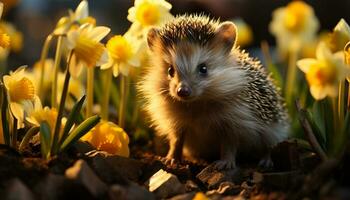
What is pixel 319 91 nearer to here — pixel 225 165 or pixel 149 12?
pixel 225 165

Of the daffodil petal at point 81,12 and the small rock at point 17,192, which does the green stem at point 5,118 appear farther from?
the small rock at point 17,192

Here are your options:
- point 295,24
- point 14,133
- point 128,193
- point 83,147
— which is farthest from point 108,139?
point 295,24

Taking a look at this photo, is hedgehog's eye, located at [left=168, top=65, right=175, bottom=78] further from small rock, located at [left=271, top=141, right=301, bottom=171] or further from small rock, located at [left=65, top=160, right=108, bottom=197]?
small rock, located at [left=65, top=160, right=108, bottom=197]

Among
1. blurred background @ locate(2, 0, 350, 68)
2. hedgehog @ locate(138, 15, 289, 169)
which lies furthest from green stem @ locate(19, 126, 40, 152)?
blurred background @ locate(2, 0, 350, 68)

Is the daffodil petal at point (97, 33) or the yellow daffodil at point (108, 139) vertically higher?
the daffodil petal at point (97, 33)

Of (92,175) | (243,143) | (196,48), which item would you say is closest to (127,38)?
(196,48)

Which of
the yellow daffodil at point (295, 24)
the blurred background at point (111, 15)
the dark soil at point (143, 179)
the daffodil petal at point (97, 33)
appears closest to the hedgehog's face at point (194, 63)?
Answer: the dark soil at point (143, 179)
